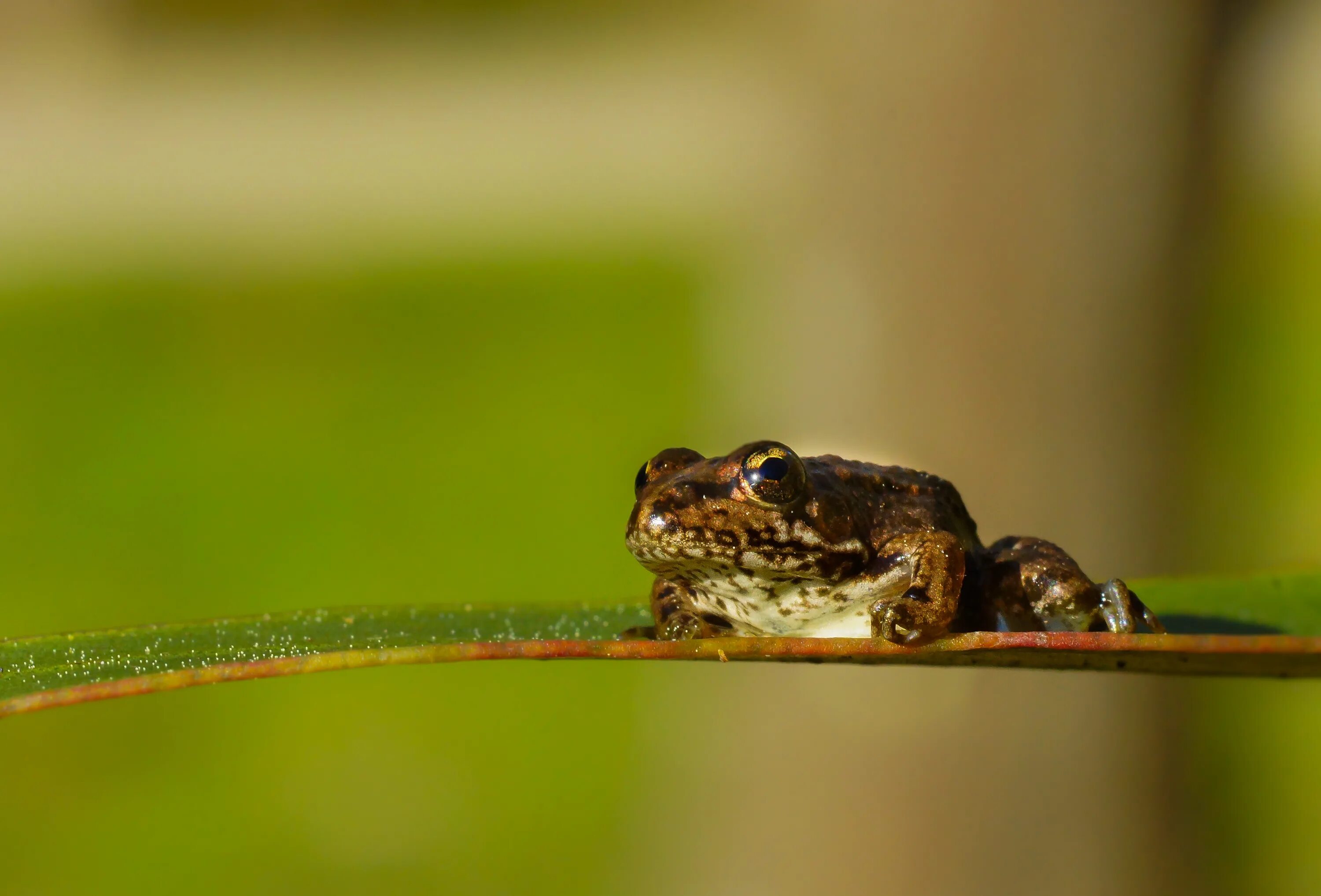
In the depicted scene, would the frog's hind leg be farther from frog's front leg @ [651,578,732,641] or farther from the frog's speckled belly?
frog's front leg @ [651,578,732,641]

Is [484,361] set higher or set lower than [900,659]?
higher

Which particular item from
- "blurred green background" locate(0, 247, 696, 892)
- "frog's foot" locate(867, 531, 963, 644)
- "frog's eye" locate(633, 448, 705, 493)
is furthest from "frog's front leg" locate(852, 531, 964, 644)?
"blurred green background" locate(0, 247, 696, 892)

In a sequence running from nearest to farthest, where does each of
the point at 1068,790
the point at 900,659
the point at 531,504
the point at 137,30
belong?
the point at 900,659, the point at 1068,790, the point at 531,504, the point at 137,30

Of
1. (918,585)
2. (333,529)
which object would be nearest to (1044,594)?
(918,585)

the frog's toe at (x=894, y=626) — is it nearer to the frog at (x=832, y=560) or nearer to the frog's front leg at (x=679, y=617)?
the frog at (x=832, y=560)


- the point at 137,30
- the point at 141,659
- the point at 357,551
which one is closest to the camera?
the point at 141,659

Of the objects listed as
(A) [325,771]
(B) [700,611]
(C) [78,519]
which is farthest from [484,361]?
(B) [700,611]

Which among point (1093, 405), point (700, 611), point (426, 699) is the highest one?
point (1093, 405)

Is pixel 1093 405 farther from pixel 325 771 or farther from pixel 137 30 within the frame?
pixel 137 30
